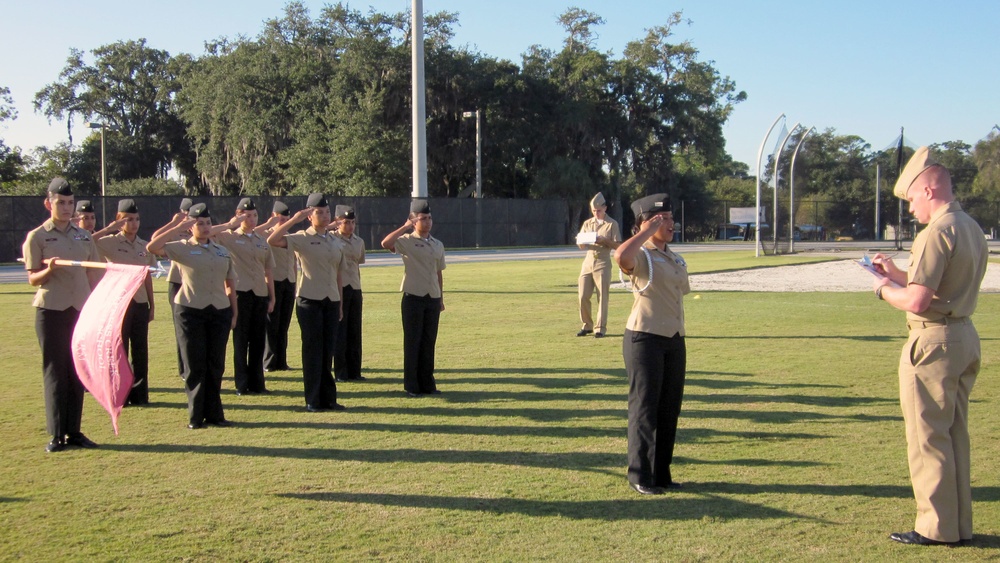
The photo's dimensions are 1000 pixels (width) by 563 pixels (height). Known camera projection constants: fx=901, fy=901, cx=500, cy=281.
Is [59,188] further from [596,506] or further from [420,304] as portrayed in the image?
[596,506]

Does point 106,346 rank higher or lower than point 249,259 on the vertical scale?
lower

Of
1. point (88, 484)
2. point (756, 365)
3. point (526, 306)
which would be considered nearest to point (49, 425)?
point (88, 484)

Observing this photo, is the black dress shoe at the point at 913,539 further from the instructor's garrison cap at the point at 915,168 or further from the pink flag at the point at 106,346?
the pink flag at the point at 106,346

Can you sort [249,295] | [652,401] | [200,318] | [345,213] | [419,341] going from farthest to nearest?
[345,213] → [249,295] → [419,341] → [200,318] → [652,401]

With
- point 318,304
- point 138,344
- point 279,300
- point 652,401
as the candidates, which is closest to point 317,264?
point 318,304

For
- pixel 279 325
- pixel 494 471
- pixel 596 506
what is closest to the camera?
pixel 596 506

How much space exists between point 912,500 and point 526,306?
12006 mm

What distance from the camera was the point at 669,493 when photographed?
5.70 m

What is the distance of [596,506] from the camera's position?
5465 millimetres

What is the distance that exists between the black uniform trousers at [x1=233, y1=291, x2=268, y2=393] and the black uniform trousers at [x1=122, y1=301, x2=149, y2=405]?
33.7 inches

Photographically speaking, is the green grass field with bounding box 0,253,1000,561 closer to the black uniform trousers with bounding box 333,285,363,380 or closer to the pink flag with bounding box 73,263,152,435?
the black uniform trousers with bounding box 333,285,363,380

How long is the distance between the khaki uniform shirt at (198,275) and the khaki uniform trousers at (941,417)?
5.40 m

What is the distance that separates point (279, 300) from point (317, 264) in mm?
2095

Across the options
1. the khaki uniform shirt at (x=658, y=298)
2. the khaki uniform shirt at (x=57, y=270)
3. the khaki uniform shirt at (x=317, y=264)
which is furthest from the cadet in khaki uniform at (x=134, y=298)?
the khaki uniform shirt at (x=658, y=298)
